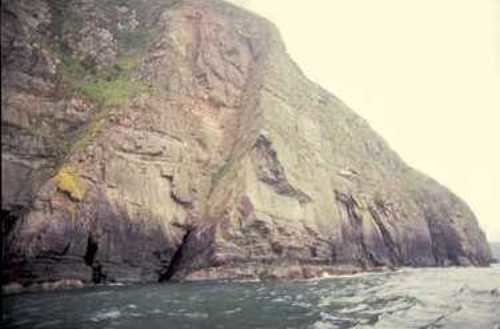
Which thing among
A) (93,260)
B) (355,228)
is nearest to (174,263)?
(93,260)

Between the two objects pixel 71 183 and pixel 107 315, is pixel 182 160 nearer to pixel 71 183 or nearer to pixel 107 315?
pixel 71 183

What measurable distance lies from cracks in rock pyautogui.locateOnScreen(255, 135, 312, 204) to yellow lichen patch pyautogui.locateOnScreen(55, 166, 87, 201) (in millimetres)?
16667

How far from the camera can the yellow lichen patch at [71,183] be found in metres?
35.2

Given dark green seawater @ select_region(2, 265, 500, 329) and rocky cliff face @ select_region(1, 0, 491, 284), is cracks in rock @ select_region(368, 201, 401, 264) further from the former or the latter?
dark green seawater @ select_region(2, 265, 500, 329)

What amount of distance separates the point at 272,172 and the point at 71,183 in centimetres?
1904

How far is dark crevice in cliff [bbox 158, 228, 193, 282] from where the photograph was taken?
38.3m

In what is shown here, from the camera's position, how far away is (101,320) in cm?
1783

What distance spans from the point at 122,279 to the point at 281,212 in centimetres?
1614

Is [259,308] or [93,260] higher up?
[93,260]

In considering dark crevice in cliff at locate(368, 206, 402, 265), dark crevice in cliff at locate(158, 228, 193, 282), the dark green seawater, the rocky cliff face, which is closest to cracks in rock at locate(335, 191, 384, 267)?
the rocky cliff face

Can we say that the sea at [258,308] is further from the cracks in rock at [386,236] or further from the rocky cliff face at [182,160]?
the cracks in rock at [386,236]

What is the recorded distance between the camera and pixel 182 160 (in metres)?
45.1

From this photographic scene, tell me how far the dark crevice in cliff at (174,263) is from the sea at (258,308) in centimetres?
716

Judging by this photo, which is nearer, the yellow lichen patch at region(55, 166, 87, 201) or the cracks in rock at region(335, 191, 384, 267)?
the yellow lichen patch at region(55, 166, 87, 201)
